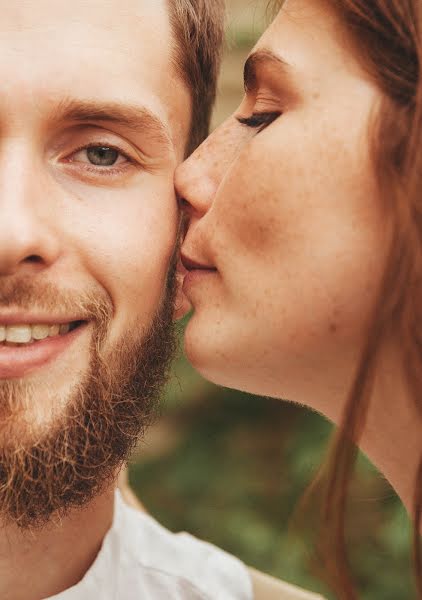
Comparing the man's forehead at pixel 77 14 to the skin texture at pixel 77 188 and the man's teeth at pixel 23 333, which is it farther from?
the man's teeth at pixel 23 333

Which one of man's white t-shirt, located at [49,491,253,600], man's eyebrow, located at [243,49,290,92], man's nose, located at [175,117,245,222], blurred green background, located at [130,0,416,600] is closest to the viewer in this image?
man's eyebrow, located at [243,49,290,92]

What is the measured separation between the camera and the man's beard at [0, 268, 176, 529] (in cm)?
210

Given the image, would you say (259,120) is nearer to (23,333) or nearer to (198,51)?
(198,51)

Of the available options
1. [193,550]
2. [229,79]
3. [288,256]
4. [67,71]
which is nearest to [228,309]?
[288,256]

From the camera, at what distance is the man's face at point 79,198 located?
2068mm

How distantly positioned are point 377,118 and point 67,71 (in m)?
0.72

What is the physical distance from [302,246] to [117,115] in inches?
23.2

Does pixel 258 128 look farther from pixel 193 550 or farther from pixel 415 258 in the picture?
pixel 193 550

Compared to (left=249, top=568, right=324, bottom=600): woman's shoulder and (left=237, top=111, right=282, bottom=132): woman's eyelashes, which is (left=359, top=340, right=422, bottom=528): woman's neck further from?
(left=249, top=568, right=324, bottom=600): woman's shoulder

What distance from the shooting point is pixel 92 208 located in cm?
224

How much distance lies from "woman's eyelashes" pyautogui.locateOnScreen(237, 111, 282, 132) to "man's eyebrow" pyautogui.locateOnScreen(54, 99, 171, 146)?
0.21 meters

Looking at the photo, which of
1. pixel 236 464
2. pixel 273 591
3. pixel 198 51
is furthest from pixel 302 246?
pixel 236 464

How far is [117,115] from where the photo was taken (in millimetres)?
2246

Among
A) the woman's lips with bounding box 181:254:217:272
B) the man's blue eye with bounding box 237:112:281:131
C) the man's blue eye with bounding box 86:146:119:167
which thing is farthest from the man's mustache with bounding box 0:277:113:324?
the man's blue eye with bounding box 237:112:281:131
